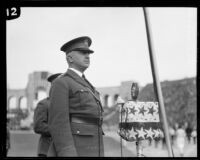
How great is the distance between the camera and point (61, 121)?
3.21m

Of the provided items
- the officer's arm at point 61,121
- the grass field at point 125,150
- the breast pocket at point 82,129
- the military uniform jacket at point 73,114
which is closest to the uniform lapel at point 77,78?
the military uniform jacket at point 73,114

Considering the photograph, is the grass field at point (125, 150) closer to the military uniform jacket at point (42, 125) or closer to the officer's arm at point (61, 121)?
the military uniform jacket at point (42, 125)

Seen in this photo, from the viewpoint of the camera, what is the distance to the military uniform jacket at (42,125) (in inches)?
161

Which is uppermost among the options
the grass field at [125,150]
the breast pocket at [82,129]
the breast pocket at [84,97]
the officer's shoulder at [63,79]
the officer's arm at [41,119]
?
the officer's shoulder at [63,79]

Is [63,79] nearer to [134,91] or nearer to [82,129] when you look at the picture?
[82,129]

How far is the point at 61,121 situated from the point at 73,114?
0.13m

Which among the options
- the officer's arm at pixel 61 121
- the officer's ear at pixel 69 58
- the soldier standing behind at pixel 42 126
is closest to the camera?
the officer's arm at pixel 61 121

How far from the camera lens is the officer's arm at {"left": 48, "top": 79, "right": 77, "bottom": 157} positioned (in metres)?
3.17

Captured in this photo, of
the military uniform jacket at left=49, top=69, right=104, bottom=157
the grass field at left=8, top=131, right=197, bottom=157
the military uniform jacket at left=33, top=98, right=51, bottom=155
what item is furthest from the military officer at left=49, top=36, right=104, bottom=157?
the grass field at left=8, top=131, right=197, bottom=157

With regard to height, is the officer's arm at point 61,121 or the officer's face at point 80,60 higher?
the officer's face at point 80,60

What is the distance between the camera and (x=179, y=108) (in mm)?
21938

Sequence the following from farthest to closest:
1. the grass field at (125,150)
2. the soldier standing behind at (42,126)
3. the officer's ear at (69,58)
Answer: the grass field at (125,150) → the soldier standing behind at (42,126) → the officer's ear at (69,58)

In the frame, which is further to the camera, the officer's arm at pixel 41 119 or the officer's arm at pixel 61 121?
the officer's arm at pixel 41 119

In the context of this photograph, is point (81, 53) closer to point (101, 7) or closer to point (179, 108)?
point (101, 7)
